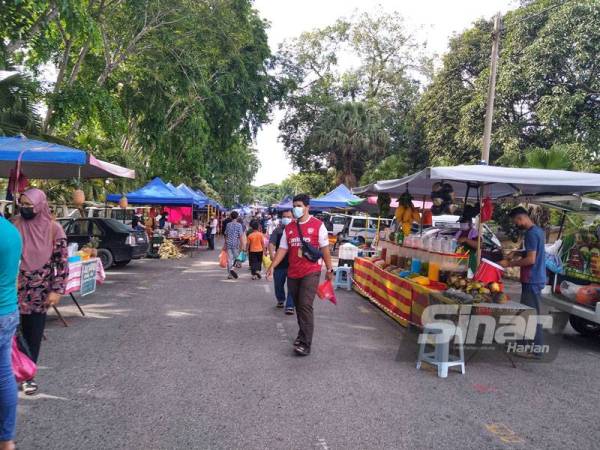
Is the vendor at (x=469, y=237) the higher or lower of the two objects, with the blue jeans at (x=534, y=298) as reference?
higher

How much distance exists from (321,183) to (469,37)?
58.5 ft

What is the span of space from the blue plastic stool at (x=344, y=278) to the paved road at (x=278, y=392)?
4020 mm

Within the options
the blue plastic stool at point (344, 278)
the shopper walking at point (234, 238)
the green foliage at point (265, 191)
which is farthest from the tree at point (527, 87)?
the green foliage at point (265, 191)

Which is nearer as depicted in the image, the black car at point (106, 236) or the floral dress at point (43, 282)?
the floral dress at point (43, 282)

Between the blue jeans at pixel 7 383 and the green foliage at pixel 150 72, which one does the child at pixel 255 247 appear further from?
Result: the blue jeans at pixel 7 383

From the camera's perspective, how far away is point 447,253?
708 centimetres

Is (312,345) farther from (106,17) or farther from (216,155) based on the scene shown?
(216,155)

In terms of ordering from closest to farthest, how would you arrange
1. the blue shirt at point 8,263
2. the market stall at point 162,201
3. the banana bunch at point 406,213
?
the blue shirt at point 8,263
the banana bunch at point 406,213
the market stall at point 162,201

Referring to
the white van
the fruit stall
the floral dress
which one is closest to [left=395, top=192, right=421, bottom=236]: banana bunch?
the fruit stall

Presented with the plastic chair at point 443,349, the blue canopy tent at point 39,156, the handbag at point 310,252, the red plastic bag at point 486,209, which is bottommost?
the plastic chair at point 443,349

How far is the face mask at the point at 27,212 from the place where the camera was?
14.9ft

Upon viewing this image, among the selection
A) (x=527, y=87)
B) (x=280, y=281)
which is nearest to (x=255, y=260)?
(x=280, y=281)

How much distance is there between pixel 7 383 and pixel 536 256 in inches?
232

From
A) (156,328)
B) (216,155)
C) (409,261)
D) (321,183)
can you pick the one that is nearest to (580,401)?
(409,261)
